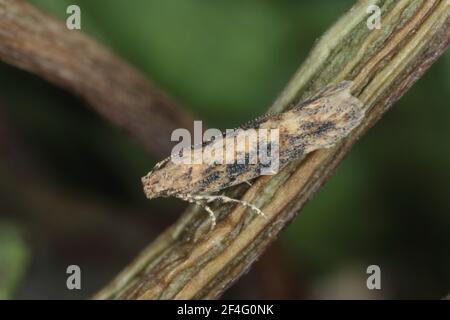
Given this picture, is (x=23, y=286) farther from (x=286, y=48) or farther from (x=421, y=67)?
(x=421, y=67)

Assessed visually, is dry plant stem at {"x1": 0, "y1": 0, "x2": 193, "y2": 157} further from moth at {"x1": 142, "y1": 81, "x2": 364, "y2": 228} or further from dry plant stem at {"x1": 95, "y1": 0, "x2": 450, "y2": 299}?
dry plant stem at {"x1": 95, "y1": 0, "x2": 450, "y2": 299}

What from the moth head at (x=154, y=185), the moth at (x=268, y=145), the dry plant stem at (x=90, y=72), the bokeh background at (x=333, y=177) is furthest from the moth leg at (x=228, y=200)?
the bokeh background at (x=333, y=177)

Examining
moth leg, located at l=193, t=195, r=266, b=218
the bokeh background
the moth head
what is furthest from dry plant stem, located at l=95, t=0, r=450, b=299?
the bokeh background

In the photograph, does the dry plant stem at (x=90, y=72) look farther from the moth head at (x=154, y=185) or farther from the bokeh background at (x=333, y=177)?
the bokeh background at (x=333, y=177)

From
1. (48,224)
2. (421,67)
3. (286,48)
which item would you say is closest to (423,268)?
(286,48)

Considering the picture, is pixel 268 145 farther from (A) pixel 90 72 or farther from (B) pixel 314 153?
(A) pixel 90 72

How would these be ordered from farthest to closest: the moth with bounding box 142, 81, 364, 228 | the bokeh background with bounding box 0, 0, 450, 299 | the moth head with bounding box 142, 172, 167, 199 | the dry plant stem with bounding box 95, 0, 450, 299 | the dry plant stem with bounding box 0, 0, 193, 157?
the bokeh background with bounding box 0, 0, 450, 299
the moth head with bounding box 142, 172, 167, 199
the dry plant stem with bounding box 0, 0, 193, 157
the moth with bounding box 142, 81, 364, 228
the dry plant stem with bounding box 95, 0, 450, 299
